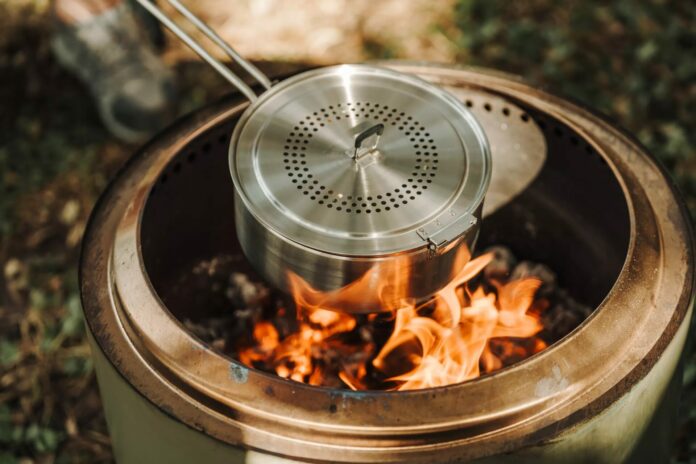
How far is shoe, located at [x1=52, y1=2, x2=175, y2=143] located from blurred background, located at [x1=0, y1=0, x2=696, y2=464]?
A: 0.19ft

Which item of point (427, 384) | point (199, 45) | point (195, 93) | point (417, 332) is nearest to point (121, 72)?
point (195, 93)

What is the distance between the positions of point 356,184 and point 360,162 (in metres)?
0.05

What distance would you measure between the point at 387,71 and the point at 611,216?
63 cm

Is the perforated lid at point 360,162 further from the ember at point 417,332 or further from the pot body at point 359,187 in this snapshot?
the ember at point 417,332

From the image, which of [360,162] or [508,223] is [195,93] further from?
[360,162]

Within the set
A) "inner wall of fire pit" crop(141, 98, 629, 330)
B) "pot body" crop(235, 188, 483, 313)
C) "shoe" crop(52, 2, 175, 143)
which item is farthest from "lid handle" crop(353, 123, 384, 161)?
"shoe" crop(52, 2, 175, 143)

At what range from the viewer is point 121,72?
10.1ft

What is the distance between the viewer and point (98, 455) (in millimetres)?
2305

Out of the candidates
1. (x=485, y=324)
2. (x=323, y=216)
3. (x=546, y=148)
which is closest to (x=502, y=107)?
(x=546, y=148)

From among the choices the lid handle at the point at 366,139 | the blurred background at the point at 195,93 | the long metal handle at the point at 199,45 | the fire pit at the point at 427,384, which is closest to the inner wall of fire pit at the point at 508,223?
the fire pit at the point at 427,384

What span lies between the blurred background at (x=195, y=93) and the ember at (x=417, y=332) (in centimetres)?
64

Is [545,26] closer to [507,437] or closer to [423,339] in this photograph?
[423,339]

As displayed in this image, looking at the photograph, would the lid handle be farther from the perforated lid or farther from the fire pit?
the fire pit

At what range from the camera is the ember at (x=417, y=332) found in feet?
5.59
